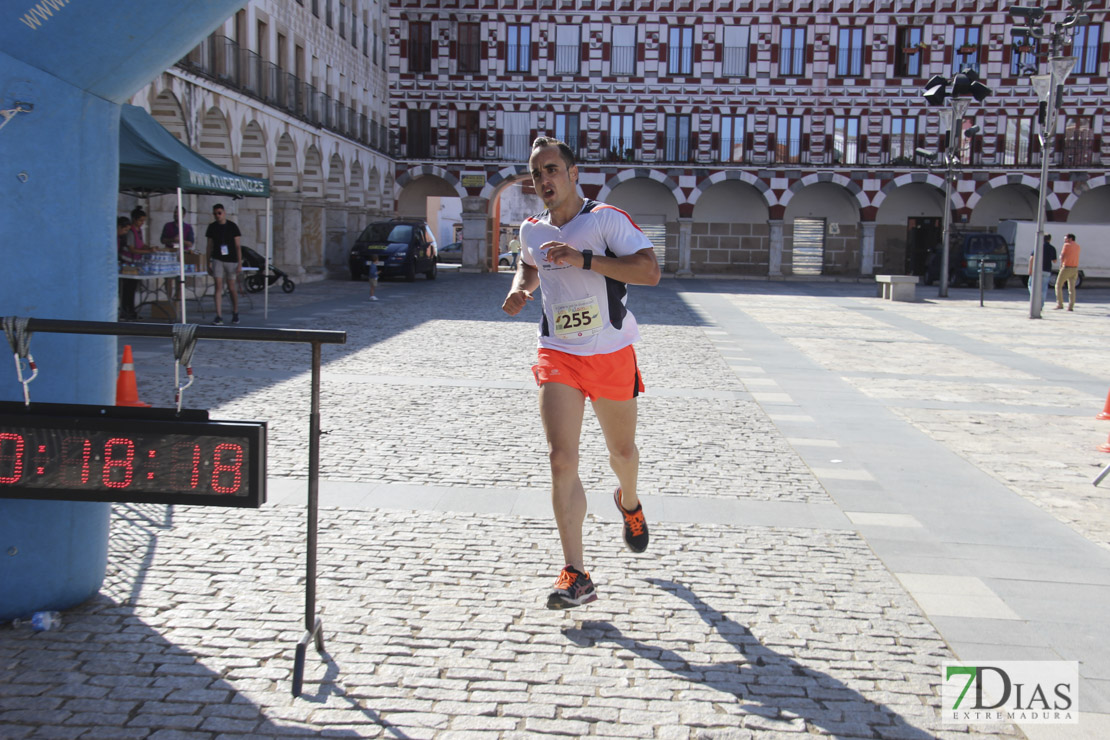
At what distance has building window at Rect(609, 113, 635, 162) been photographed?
1895 inches

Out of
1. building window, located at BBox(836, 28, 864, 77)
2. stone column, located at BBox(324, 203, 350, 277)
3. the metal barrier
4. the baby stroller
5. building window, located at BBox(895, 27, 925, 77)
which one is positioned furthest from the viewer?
building window, located at BBox(836, 28, 864, 77)

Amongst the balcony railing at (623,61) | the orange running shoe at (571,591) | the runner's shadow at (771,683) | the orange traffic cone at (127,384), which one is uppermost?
the balcony railing at (623,61)

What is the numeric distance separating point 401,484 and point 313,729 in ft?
10.4

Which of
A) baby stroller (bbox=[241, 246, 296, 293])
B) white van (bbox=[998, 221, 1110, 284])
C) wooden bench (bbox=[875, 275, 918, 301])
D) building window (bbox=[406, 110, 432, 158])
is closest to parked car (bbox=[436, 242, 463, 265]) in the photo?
building window (bbox=[406, 110, 432, 158])

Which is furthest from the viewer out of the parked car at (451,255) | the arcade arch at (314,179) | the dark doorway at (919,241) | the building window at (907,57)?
the parked car at (451,255)

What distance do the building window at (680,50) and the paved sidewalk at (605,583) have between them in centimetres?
4053

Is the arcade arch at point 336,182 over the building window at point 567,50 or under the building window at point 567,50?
under

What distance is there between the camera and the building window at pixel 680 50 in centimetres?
4803

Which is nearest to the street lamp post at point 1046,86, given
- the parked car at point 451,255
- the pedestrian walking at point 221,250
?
the pedestrian walking at point 221,250

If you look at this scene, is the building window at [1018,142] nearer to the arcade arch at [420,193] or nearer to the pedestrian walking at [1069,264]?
the pedestrian walking at [1069,264]

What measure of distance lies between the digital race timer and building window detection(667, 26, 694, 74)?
4692 centimetres

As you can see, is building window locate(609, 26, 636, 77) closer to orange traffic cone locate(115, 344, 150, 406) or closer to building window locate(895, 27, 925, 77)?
building window locate(895, 27, 925, 77)

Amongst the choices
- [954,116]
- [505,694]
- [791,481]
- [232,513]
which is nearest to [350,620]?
[505,694]

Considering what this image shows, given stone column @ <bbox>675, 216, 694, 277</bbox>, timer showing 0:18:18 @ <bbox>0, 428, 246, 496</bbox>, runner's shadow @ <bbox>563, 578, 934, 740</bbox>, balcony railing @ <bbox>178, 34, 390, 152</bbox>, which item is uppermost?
balcony railing @ <bbox>178, 34, 390, 152</bbox>
